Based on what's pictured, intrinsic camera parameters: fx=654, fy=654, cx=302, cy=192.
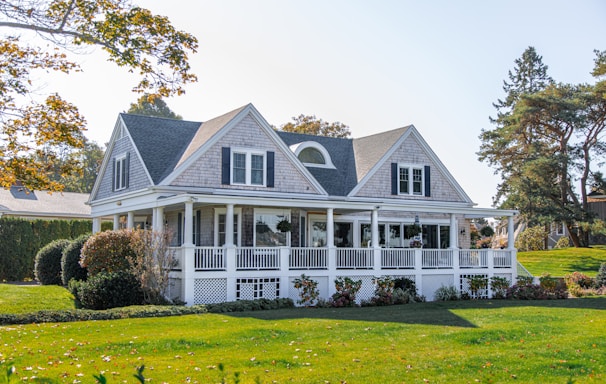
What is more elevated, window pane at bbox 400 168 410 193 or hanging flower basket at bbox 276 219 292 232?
window pane at bbox 400 168 410 193

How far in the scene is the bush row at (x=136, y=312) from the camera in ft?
48.9

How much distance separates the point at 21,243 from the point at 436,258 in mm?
18205

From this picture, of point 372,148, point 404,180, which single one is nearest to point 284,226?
point 404,180

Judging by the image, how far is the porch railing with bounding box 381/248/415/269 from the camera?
76.4ft

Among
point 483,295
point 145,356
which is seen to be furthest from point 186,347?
point 483,295

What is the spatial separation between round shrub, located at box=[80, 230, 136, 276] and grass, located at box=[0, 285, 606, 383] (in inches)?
165

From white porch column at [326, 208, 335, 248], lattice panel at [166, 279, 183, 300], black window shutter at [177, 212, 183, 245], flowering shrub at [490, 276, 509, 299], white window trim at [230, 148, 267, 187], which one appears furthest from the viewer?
black window shutter at [177, 212, 183, 245]

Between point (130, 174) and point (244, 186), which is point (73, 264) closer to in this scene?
point (130, 174)

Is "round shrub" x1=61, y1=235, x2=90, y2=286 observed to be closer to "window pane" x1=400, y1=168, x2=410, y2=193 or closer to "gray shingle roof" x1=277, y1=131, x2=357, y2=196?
"gray shingle roof" x1=277, y1=131, x2=357, y2=196

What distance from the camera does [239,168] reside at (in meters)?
23.7

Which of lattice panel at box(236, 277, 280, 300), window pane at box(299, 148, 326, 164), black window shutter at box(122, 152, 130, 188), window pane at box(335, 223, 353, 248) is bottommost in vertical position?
lattice panel at box(236, 277, 280, 300)

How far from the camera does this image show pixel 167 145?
80.8ft

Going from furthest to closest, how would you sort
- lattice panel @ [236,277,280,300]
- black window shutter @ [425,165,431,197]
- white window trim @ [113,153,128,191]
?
black window shutter @ [425,165,431,197] → white window trim @ [113,153,128,191] → lattice panel @ [236,277,280,300]

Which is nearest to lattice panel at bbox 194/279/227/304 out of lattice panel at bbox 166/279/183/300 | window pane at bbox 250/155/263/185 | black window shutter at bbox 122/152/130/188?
lattice panel at bbox 166/279/183/300
